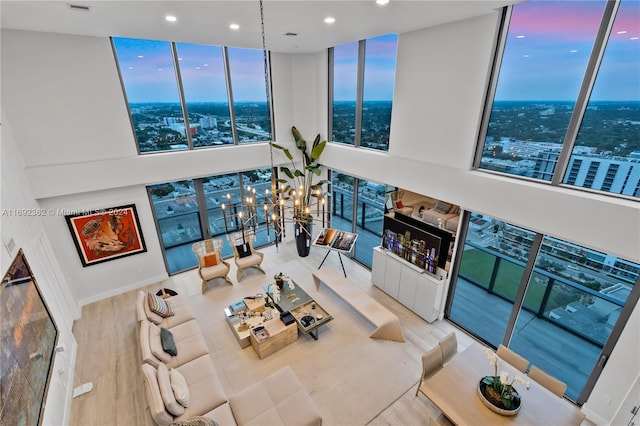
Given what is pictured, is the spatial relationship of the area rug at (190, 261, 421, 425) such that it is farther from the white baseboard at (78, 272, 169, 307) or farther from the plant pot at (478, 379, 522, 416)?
the white baseboard at (78, 272, 169, 307)

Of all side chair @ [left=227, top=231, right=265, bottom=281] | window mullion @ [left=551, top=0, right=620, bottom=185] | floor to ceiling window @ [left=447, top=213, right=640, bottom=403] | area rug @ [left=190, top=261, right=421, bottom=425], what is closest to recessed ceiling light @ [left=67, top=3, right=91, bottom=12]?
side chair @ [left=227, top=231, right=265, bottom=281]

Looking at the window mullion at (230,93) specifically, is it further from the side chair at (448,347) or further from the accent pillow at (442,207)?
the side chair at (448,347)

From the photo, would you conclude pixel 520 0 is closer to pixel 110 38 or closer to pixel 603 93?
pixel 603 93

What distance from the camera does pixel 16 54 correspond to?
5137 millimetres

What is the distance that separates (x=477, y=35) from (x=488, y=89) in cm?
83

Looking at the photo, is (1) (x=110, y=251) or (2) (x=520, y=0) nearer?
(2) (x=520, y=0)

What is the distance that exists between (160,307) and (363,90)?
652cm

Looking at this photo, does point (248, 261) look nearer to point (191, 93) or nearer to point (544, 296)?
point (191, 93)

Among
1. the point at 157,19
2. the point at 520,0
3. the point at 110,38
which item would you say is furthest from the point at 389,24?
the point at 110,38

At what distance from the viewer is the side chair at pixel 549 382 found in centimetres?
395

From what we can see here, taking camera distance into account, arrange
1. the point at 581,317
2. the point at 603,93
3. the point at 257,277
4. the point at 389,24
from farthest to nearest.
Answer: the point at 257,277 < the point at 581,317 < the point at 389,24 < the point at 603,93

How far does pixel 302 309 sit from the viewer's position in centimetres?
613

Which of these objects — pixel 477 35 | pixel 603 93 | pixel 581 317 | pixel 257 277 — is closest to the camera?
pixel 603 93

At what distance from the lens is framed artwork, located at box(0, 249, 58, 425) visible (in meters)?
2.94
